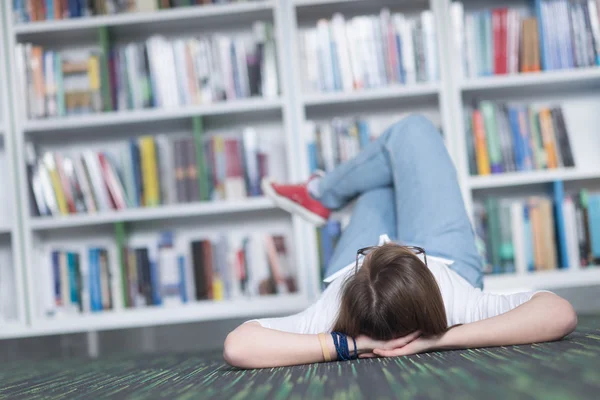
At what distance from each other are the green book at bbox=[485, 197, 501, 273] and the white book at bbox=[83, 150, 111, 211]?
1.50 m

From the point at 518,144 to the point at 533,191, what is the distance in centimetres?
31

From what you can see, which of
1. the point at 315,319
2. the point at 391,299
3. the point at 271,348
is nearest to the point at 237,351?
the point at 271,348

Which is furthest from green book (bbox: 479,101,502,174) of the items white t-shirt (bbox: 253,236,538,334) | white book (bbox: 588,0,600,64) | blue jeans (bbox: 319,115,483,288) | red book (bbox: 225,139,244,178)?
white t-shirt (bbox: 253,236,538,334)

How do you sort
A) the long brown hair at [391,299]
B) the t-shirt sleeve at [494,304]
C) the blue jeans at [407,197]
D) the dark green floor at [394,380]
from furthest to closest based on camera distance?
the blue jeans at [407,197], the t-shirt sleeve at [494,304], the long brown hair at [391,299], the dark green floor at [394,380]

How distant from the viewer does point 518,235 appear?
2.65 meters

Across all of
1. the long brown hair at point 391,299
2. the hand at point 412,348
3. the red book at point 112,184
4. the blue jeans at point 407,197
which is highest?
the red book at point 112,184

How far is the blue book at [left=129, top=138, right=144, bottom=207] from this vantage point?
2.71 meters

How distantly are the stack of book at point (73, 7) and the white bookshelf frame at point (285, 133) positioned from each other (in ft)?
0.13

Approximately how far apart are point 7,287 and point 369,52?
1801mm

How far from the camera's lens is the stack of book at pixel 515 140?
265 centimetres

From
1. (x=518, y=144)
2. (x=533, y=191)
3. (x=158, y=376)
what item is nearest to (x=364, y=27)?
(x=518, y=144)

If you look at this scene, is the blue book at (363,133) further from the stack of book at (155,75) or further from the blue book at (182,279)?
the blue book at (182,279)

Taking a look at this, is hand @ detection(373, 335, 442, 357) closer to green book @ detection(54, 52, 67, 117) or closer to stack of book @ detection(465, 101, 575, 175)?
stack of book @ detection(465, 101, 575, 175)

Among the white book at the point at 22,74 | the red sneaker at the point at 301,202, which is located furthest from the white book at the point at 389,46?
the white book at the point at 22,74
